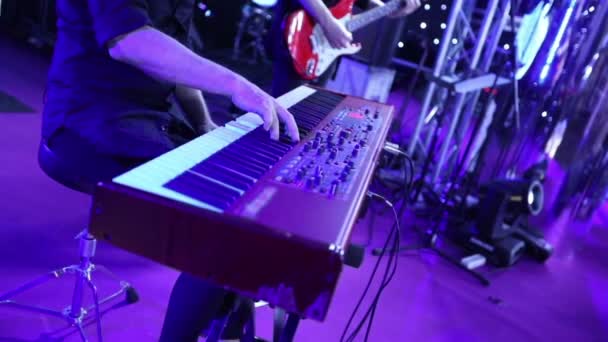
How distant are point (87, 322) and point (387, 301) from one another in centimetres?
135

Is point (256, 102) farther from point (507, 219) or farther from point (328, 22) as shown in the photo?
point (507, 219)

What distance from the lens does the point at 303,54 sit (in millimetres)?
2820

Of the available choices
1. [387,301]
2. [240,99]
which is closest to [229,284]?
[240,99]

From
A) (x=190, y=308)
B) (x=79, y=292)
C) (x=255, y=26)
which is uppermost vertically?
(x=255, y=26)

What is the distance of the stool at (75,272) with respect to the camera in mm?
1140

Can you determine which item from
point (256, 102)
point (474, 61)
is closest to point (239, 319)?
point (256, 102)

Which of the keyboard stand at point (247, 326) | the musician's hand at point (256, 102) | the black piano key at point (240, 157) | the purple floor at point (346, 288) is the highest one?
the musician's hand at point (256, 102)

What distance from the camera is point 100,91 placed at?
1.17 m

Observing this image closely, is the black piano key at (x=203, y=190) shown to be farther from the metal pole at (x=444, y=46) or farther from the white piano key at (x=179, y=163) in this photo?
the metal pole at (x=444, y=46)

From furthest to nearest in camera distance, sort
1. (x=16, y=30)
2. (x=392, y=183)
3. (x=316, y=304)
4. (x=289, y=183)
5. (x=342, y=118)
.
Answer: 1. (x=16, y=30)
2. (x=392, y=183)
3. (x=342, y=118)
4. (x=289, y=183)
5. (x=316, y=304)

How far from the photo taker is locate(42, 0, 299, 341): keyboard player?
3.29 feet

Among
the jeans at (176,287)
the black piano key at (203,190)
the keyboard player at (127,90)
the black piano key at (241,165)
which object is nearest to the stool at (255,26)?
→ the keyboard player at (127,90)

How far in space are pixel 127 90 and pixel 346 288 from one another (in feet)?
5.15

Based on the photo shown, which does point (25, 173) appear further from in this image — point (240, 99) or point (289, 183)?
point (289, 183)
